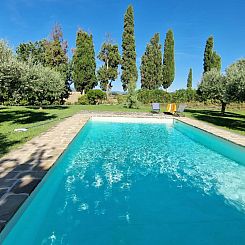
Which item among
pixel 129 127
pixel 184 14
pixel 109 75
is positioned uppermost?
pixel 184 14

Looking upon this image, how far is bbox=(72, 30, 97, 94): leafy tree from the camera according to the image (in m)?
32.8

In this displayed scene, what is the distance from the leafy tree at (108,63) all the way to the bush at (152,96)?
497 centimetres

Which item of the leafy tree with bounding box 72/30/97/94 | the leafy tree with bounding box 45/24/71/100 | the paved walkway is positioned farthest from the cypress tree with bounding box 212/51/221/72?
the paved walkway

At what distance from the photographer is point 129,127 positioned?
50.0 feet

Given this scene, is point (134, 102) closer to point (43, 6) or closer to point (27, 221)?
point (43, 6)

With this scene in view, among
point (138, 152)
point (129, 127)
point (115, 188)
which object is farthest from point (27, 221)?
point (129, 127)

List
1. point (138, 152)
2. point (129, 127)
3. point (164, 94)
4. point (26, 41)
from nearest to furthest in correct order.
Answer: point (138, 152) → point (129, 127) → point (164, 94) → point (26, 41)

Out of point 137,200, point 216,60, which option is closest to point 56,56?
point 216,60

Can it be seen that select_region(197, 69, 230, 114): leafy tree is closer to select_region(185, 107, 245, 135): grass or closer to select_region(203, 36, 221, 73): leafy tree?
select_region(185, 107, 245, 135): grass

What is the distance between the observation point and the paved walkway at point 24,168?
377 cm

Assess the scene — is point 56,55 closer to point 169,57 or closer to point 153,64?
point 153,64

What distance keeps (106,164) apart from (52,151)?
1.61 m

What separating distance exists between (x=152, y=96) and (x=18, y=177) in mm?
29081

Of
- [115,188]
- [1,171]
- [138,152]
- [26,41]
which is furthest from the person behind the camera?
[26,41]
